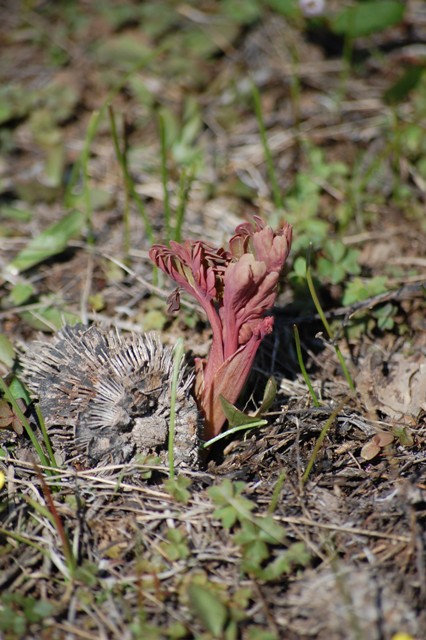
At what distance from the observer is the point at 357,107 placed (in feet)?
14.1

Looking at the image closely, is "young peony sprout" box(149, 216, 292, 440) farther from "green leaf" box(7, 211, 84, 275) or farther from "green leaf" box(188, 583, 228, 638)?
"green leaf" box(7, 211, 84, 275)

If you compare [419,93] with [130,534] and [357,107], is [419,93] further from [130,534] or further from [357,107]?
[130,534]

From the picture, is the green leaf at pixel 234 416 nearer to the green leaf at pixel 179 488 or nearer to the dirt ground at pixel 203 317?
the dirt ground at pixel 203 317

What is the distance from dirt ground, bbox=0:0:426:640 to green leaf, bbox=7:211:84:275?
0.03m

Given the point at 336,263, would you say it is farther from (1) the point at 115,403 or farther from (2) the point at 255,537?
(2) the point at 255,537

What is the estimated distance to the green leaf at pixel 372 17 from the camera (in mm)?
4156

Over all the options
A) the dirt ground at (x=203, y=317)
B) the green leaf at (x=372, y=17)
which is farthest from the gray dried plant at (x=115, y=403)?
the green leaf at (x=372, y=17)

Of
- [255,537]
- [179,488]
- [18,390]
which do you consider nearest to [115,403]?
[179,488]

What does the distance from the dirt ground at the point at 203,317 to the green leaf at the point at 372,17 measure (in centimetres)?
38

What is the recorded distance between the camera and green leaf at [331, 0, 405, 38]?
4.16 m

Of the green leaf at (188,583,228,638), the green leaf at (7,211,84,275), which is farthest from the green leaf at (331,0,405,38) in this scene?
the green leaf at (188,583,228,638)

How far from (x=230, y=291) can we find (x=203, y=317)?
816 millimetres

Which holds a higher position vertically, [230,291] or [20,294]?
[230,291]

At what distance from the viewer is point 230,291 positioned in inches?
85.7
